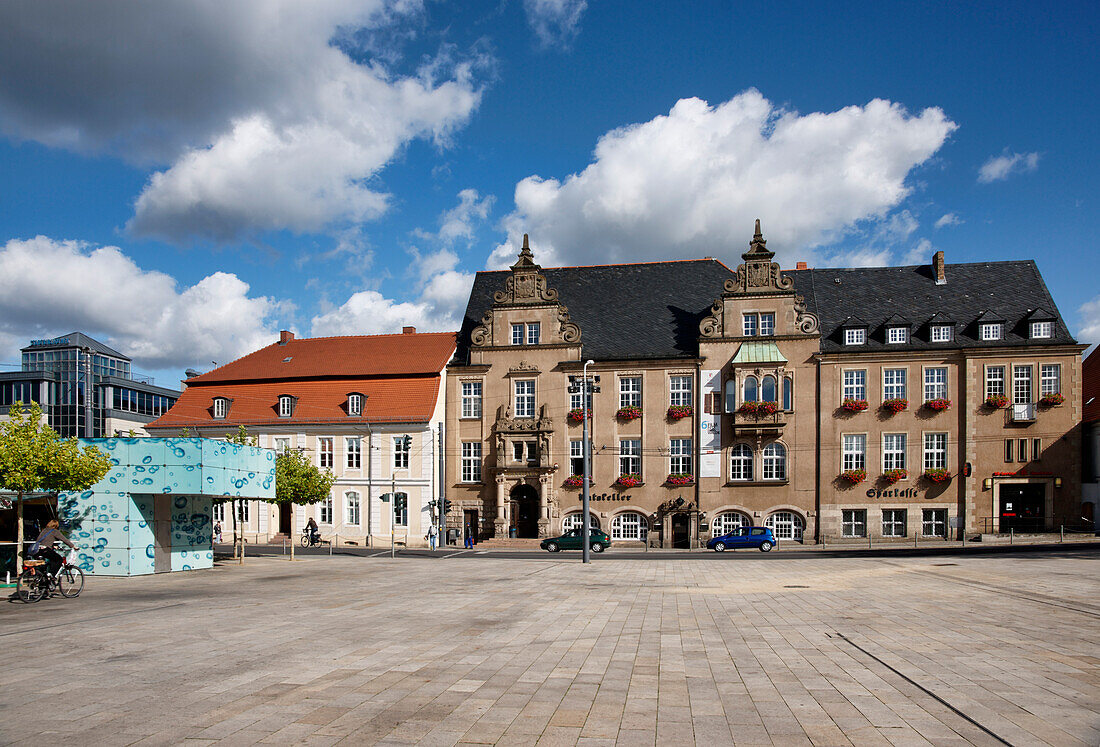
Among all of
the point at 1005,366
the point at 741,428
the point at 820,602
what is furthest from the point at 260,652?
the point at 1005,366

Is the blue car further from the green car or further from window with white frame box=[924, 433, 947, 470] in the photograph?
window with white frame box=[924, 433, 947, 470]

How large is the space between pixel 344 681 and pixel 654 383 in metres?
41.4

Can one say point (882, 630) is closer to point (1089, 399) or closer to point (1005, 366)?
point (1005, 366)

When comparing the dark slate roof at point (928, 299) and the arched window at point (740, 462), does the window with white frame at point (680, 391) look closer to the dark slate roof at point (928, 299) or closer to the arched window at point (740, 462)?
the arched window at point (740, 462)

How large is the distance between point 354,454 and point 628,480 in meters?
18.6

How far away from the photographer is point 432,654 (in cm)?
1273

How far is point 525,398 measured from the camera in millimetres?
52688

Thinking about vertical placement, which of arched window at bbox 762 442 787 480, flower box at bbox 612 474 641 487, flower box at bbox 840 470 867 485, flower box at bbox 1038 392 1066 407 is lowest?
flower box at bbox 612 474 641 487

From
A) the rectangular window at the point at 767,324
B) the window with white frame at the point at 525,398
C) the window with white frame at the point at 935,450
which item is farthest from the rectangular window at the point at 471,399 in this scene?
the window with white frame at the point at 935,450

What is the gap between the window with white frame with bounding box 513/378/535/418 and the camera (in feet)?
Result: 172

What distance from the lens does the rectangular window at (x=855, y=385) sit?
4876 cm

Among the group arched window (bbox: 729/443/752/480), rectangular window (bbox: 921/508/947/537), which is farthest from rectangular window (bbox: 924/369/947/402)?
arched window (bbox: 729/443/752/480)

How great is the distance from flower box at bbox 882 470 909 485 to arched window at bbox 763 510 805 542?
565 cm

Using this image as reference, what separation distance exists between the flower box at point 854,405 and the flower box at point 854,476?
3.71 meters
